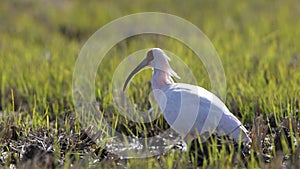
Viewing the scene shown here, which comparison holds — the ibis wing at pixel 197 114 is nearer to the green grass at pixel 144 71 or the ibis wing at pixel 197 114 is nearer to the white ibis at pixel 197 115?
the white ibis at pixel 197 115

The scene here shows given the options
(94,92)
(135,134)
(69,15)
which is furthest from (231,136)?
(69,15)

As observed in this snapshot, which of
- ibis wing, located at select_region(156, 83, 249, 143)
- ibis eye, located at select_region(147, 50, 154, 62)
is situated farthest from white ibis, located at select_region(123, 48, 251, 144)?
ibis eye, located at select_region(147, 50, 154, 62)

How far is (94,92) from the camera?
5066 millimetres

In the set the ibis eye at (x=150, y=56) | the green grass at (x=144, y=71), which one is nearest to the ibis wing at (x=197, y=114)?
the green grass at (x=144, y=71)

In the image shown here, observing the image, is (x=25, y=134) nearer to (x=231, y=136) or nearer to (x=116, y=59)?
(x=231, y=136)

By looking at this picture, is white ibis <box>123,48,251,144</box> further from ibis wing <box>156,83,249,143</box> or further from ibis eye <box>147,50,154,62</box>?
ibis eye <box>147,50,154,62</box>

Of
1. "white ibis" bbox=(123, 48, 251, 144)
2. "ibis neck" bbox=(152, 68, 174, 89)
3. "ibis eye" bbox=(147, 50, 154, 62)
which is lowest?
"white ibis" bbox=(123, 48, 251, 144)

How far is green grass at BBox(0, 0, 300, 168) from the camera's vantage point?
165 inches

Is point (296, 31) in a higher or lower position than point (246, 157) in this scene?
higher

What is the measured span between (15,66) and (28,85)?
1.69 ft

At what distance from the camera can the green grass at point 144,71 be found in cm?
418

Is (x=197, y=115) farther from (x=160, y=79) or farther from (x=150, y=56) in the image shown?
(x=150, y=56)

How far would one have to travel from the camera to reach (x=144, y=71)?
555 cm

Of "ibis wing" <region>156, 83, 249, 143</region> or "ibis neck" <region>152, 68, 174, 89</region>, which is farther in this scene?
"ibis neck" <region>152, 68, 174, 89</region>
